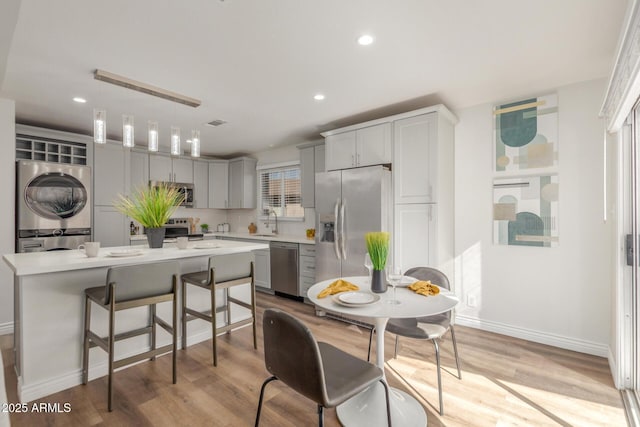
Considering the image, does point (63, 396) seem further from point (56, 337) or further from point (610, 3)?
point (610, 3)

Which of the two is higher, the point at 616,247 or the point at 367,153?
the point at 367,153

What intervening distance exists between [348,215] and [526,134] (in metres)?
2.03

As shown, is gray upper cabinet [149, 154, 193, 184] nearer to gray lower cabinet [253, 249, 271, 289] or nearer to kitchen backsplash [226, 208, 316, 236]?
kitchen backsplash [226, 208, 316, 236]

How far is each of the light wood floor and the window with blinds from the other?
9.33ft

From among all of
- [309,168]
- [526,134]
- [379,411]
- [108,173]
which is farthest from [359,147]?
[108,173]

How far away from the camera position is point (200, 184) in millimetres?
5922

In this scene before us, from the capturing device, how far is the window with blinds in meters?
5.39

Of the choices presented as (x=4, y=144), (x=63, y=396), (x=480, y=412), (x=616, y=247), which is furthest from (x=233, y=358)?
(x=4, y=144)

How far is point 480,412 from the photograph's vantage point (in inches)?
77.3

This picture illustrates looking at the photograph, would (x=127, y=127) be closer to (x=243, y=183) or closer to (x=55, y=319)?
(x=55, y=319)

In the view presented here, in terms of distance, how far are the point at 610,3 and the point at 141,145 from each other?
5924 mm

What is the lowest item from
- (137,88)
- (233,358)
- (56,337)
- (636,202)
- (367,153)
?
(233,358)

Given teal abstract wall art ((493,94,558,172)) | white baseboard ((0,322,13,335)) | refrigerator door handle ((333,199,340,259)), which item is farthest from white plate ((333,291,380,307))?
white baseboard ((0,322,13,335))

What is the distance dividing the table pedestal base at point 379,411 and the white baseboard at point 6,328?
369 cm
